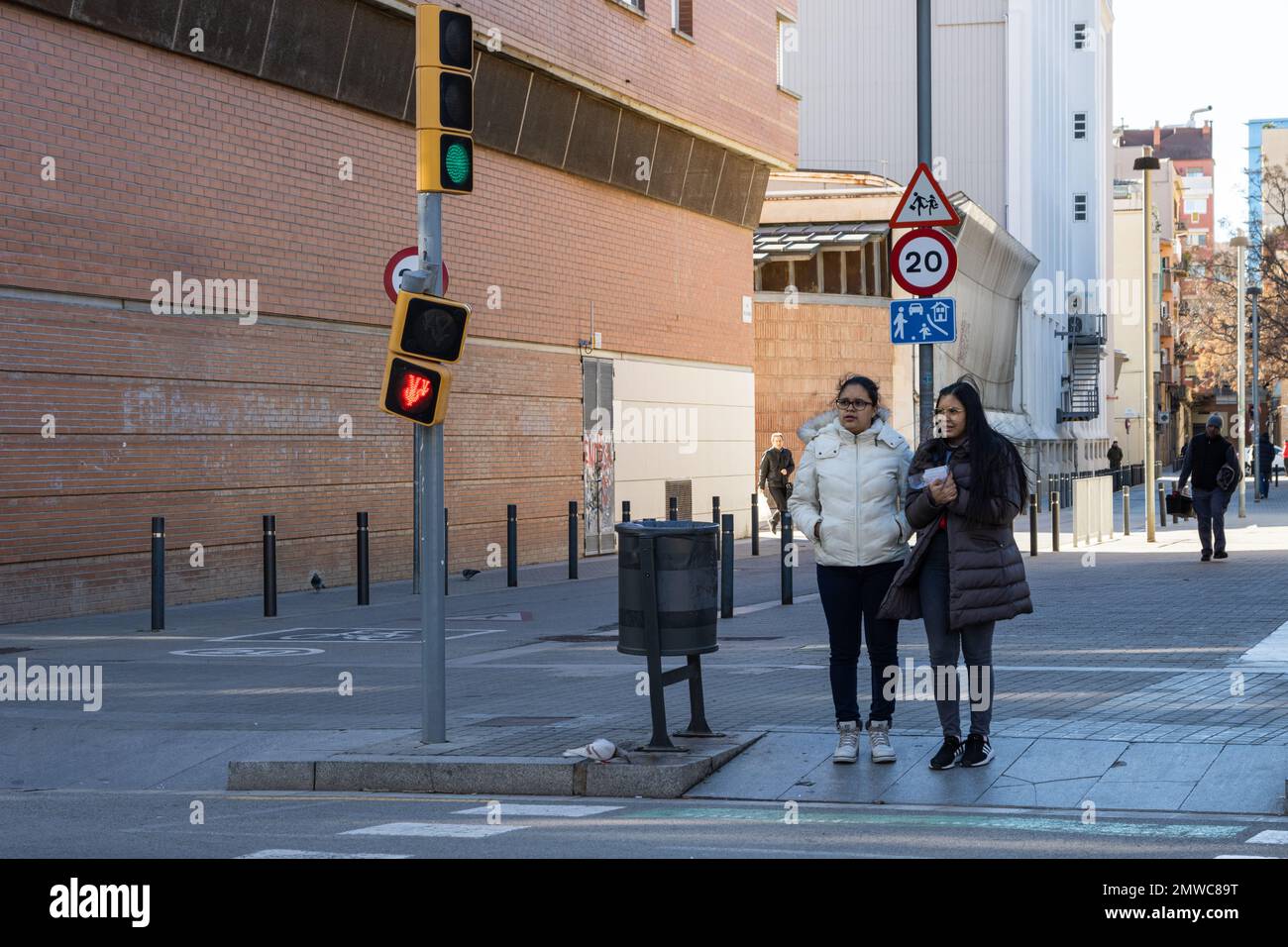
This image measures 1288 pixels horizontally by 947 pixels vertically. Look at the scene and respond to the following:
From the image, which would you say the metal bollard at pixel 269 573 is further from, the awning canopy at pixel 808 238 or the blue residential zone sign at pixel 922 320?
the awning canopy at pixel 808 238

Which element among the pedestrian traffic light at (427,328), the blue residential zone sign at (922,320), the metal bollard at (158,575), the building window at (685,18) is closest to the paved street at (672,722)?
the metal bollard at (158,575)

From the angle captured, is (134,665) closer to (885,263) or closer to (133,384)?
(133,384)

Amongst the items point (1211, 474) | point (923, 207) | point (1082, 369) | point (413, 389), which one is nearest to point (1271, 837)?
point (413, 389)

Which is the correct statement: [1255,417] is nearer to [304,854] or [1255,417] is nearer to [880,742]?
[880,742]

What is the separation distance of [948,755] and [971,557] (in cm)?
100

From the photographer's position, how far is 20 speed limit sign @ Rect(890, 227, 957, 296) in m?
13.4

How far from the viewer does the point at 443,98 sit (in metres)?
9.10

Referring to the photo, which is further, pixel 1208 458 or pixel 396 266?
pixel 1208 458

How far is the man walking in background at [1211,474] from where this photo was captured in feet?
76.9

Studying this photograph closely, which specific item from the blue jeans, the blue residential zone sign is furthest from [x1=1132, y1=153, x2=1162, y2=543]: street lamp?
the blue residential zone sign

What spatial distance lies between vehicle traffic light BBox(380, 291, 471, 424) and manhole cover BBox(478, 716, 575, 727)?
2.07 m

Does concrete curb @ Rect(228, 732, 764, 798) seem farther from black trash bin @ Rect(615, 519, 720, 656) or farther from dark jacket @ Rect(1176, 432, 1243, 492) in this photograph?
dark jacket @ Rect(1176, 432, 1243, 492)

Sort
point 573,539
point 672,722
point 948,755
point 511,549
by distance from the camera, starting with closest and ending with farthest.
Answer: point 948,755 → point 672,722 → point 511,549 → point 573,539

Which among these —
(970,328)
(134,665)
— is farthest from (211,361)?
(970,328)
